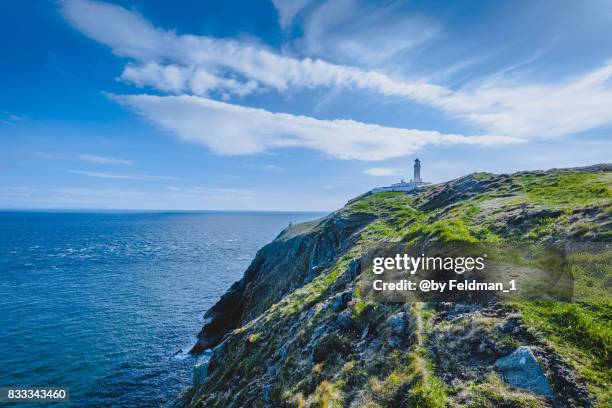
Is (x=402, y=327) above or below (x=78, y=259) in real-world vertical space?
above

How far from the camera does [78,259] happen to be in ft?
337

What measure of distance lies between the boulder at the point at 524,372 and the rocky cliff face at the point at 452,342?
3 centimetres

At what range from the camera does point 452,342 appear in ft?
41.3

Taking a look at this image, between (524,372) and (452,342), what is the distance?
272 cm

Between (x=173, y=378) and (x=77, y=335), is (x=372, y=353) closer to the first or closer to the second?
(x=173, y=378)

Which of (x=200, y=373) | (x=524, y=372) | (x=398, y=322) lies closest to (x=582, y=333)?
(x=524, y=372)

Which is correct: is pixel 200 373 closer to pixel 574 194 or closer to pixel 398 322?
pixel 398 322

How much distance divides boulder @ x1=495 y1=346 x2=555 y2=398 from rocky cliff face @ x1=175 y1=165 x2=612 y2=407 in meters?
0.03

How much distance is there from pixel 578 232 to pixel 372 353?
12297 mm

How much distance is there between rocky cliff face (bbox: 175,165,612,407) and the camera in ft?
33.1

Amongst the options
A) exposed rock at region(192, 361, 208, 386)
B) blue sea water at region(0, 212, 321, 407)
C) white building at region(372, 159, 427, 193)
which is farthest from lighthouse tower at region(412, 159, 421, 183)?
exposed rock at region(192, 361, 208, 386)

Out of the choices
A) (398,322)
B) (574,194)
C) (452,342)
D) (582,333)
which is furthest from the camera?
(574,194)

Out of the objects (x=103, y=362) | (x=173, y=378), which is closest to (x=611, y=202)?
(x=173, y=378)

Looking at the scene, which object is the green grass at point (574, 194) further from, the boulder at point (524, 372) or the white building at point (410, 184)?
the white building at point (410, 184)
